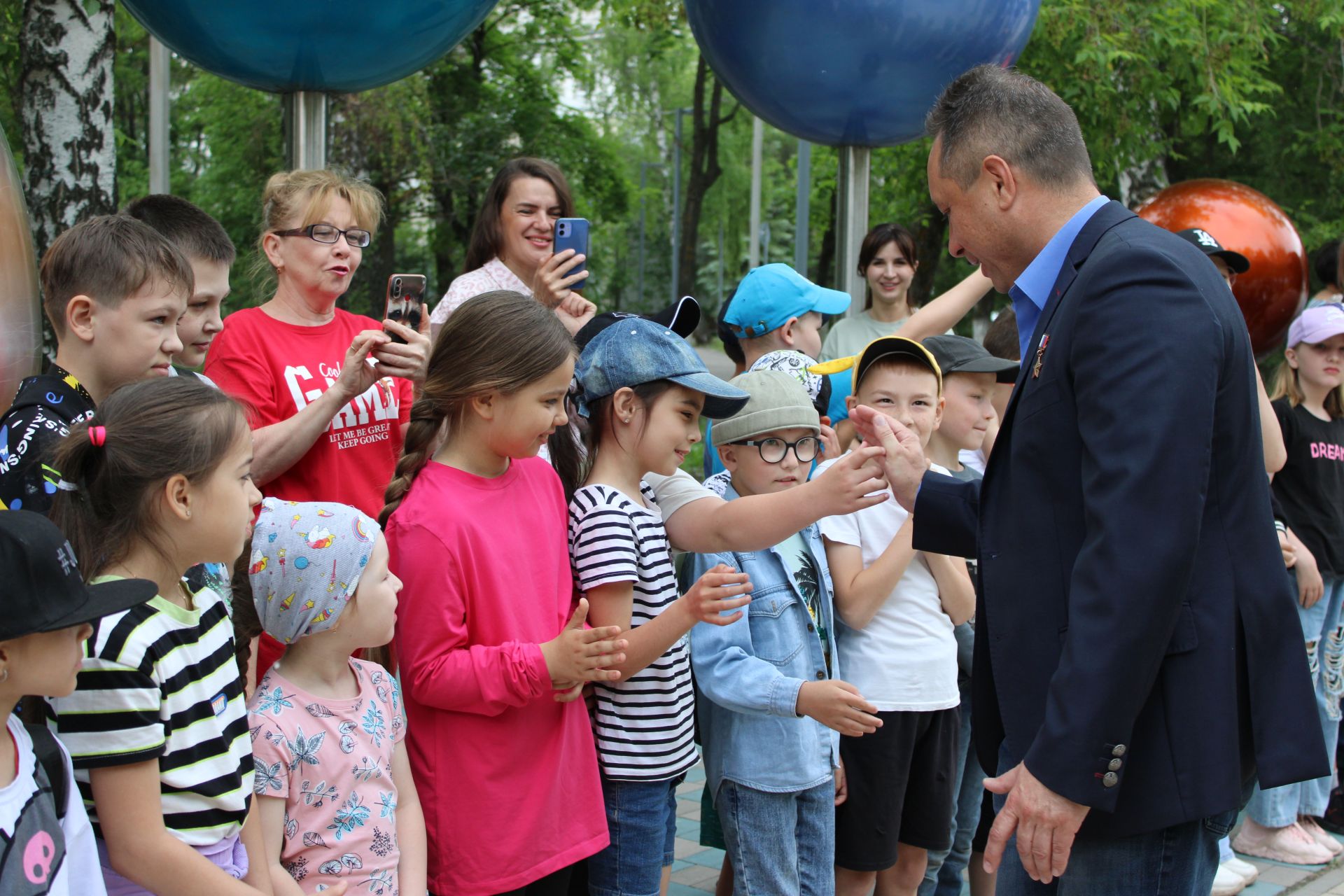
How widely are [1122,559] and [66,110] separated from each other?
4.15 meters

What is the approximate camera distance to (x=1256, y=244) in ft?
22.7

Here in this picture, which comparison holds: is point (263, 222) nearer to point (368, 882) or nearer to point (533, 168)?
point (533, 168)

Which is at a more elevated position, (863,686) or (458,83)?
(458,83)

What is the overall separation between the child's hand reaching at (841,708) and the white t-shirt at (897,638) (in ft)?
2.09

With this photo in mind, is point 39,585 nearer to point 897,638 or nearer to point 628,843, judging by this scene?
point 628,843

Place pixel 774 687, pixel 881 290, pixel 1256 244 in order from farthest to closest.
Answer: pixel 1256 244
pixel 881 290
pixel 774 687

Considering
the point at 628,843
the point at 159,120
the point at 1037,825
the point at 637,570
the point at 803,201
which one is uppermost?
the point at 159,120

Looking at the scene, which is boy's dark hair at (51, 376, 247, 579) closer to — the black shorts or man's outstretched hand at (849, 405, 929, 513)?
man's outstretched hand at (849, 405, 929, 513)

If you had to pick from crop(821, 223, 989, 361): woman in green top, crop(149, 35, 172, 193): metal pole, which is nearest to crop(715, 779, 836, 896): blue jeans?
crop(821, 223, 989, 361): woman in green top

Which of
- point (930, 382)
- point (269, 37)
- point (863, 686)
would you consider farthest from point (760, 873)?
point (269, 37)

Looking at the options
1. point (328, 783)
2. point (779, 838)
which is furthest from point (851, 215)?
point (328, 783)

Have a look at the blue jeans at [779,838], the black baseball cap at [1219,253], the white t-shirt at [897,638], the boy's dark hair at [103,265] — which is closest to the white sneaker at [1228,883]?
the white t-shirt at [897,638]

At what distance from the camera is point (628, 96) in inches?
1107

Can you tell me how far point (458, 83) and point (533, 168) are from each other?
15.3 meters
